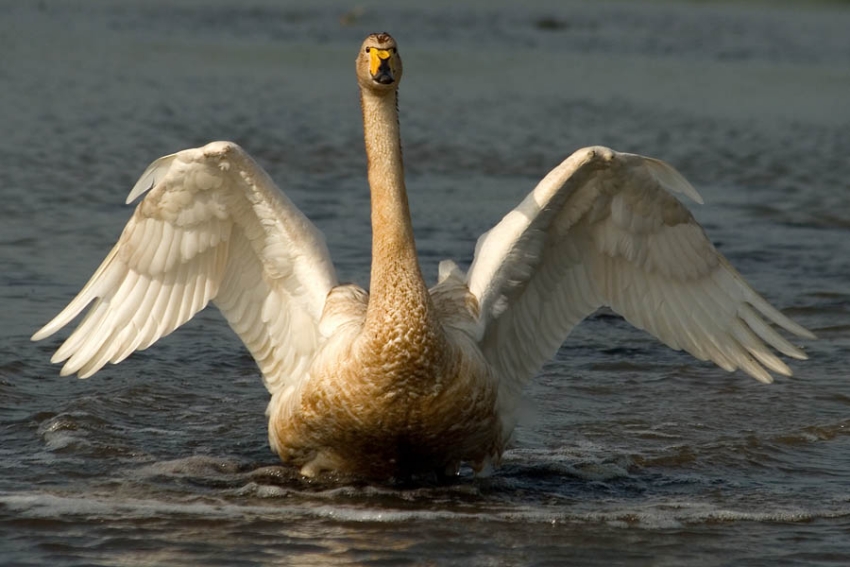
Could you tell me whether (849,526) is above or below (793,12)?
below

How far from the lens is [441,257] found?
1351cm

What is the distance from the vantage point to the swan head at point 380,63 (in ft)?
25.0

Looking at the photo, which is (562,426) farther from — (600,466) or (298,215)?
(298,215)

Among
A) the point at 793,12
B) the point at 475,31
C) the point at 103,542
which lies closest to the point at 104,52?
the point at 475,31

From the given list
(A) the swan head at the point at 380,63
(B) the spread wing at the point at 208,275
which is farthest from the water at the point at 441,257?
(A) the swan head at the point at 380,63

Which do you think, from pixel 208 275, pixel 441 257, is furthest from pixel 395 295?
pixel 441 257

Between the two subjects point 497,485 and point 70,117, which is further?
point 70,117

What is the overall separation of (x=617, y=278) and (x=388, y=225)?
5.54ft

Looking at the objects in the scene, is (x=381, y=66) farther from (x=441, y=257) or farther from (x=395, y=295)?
(x=441, y=257)

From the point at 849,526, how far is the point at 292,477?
2975mm

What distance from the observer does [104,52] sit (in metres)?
23.1

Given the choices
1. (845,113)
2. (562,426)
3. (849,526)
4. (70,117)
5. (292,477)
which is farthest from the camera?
(845,113)

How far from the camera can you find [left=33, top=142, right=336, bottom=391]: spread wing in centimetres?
811

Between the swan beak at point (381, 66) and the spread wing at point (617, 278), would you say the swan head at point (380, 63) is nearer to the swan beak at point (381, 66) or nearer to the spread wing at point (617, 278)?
the swan beak at point (381, 66)
